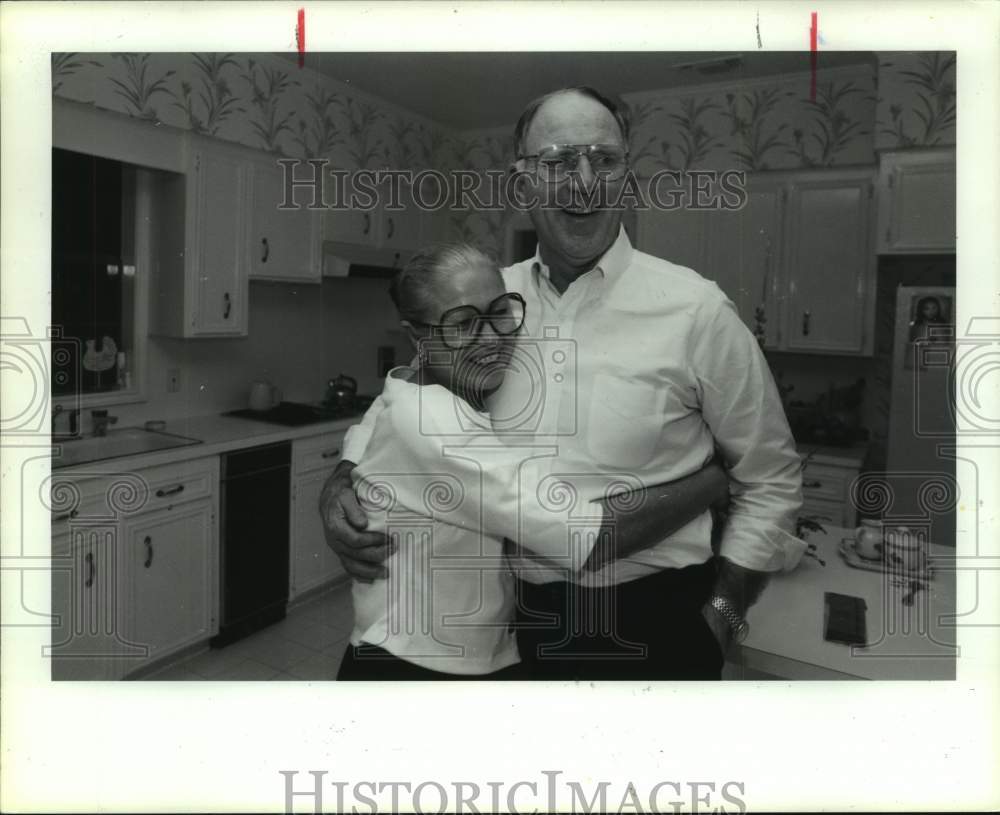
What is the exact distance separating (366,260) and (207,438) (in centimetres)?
63

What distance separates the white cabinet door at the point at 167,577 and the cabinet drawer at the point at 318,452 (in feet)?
0.89

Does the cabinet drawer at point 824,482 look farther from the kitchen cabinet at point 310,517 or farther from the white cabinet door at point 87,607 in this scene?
the white cabinet door at point 87,607

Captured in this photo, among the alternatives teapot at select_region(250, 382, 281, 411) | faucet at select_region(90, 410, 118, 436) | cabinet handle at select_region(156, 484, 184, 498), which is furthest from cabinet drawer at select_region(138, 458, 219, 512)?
teapot at select_region(250, 382, 281, 411)

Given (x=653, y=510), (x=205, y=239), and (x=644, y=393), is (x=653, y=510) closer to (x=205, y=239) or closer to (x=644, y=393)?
(x=644, y=393)

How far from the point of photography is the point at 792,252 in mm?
1218

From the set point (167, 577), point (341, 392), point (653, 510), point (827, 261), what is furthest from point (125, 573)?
point (827, 261)

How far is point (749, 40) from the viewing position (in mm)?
1205

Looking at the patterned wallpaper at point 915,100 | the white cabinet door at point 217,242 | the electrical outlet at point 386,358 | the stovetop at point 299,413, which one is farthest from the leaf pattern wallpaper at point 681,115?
the stovetop at point 299,413

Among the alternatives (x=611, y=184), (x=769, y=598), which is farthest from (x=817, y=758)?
(x=611, y=184)

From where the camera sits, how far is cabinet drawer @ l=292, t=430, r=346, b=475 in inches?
47.6

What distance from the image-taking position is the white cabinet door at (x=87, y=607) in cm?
127

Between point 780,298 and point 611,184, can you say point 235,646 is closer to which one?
point 611,184

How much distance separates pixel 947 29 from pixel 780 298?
566mm

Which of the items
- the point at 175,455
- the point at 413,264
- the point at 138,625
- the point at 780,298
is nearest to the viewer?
the point at 413,264
